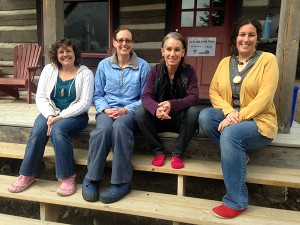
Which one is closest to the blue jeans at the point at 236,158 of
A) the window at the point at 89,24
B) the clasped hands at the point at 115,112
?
the clasped hands at the point at 115,112

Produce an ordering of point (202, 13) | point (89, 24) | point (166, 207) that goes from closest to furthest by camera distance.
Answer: point (166, 207) < point (202, 13) < point (89, 24)

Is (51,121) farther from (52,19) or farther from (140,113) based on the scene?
(52,19)

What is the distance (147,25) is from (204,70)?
1159 mm

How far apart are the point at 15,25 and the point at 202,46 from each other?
11.3ft

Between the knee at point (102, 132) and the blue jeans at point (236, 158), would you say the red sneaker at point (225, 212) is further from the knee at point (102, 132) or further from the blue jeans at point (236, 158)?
the knee at point (102, 132)

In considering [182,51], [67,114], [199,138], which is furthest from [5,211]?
[182,51]

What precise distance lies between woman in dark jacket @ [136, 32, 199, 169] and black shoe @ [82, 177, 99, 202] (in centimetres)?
46

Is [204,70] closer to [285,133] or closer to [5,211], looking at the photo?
[285,133]

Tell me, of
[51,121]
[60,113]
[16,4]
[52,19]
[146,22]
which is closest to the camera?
[51,121]

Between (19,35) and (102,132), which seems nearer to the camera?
(102,132)

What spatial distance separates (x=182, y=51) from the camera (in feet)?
7.18

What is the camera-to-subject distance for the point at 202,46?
467 centimetres

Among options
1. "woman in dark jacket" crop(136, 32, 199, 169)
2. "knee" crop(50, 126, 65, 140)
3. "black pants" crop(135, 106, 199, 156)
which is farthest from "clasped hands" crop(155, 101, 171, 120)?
"knee" crop(50, 126, 65, 140)

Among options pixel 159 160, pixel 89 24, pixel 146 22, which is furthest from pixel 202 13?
pixel 159 160
